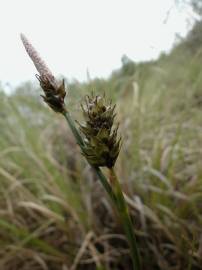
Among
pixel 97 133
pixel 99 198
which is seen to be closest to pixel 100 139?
pixel 97 133

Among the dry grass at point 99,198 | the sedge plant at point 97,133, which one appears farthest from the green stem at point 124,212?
the dry grass at point 99,198

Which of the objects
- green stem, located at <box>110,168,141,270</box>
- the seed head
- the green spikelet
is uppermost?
the seed head

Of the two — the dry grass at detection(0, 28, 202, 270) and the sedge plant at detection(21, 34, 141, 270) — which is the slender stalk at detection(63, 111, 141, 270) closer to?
the sedge plant at detection(21, 34, 141, 270)

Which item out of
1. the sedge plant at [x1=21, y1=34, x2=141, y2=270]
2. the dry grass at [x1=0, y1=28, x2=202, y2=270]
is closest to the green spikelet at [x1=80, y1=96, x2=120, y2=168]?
the sedge plant at [x1=21, y1=34, x2=141, y2=270]

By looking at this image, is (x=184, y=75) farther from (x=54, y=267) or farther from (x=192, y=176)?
(x=54, y=267)

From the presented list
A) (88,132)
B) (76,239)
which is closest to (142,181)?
(76,239)

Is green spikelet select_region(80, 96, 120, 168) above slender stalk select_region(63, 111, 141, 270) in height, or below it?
above

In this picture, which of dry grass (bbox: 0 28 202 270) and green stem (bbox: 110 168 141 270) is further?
dry grass (bbox: 0 28 202 270)

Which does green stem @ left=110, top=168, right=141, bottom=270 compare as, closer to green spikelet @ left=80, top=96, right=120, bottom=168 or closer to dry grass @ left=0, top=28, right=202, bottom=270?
green spikelet @ left=80, top=96, right=120, bottom=168

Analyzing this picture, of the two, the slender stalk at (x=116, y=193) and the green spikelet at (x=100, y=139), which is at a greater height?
the green spikelet at (x=100, y=139)

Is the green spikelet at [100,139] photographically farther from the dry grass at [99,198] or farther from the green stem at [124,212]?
the dry grass at [99,198]
